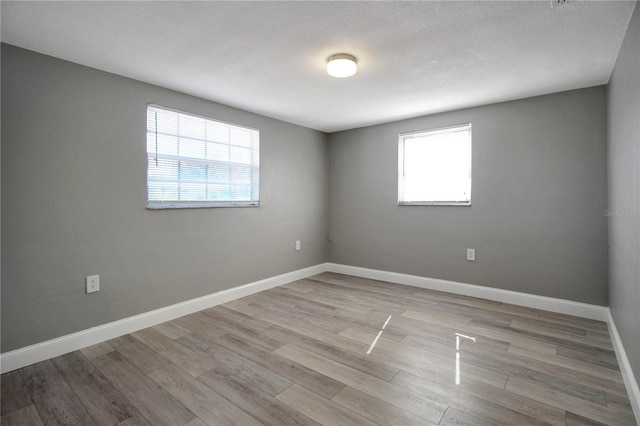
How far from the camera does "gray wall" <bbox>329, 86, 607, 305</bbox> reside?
2.92 m

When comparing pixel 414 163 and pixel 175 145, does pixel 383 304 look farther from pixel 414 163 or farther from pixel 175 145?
pixel 175 145

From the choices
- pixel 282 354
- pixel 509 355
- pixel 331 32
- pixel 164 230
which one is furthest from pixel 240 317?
pixel 331 32

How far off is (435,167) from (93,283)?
3.73m

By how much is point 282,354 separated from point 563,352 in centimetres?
204

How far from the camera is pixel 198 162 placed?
124 inches

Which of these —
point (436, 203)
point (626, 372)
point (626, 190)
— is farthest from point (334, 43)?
point (626, 372)

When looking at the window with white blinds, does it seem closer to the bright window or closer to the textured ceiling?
the textured ceiling

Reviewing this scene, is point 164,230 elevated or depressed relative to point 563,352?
elevated

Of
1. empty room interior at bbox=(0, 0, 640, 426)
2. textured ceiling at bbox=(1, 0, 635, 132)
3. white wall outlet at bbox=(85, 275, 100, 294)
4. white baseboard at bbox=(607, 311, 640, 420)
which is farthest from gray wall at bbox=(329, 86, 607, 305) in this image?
white wall outlet at bbox=(85, 275, 100, 294)

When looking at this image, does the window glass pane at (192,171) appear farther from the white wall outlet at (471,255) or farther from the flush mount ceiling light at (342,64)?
the white wall outlet at (471,255)

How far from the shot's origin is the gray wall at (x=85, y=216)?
210 centimetres

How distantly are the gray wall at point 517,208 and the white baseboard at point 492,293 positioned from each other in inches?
2.4

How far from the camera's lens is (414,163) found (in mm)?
4074

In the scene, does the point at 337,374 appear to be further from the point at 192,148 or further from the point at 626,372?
the point at 192,148
